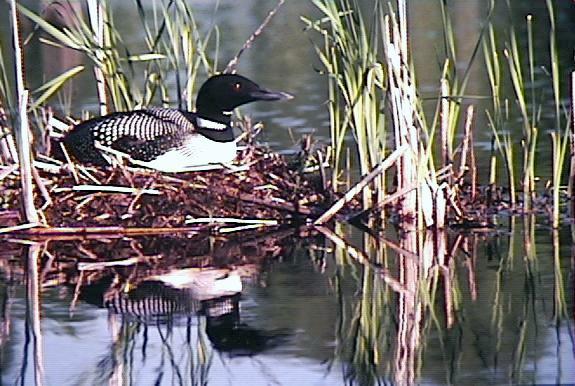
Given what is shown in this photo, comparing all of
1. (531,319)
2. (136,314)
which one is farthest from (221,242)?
(531,319)

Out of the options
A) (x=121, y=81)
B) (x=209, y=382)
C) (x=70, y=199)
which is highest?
(x=121, y=81)

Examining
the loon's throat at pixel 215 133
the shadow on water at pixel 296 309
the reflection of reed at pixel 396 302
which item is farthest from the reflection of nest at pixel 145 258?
the loon's throat at pixel 215 133

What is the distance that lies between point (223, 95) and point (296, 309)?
2005mm

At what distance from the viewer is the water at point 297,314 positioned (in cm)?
442

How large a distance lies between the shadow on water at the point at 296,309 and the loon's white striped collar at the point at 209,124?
658 millimetres

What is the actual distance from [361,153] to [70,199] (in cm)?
128

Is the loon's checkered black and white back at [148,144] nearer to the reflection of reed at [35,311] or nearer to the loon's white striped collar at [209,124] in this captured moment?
the loon's white striped collar at [209,124]

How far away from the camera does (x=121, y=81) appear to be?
23.0 feet

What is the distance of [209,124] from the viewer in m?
6.79

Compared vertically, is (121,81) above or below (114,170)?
above

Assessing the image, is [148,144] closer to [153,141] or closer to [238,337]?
[153,141]

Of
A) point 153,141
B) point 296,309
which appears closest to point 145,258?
point 153,141

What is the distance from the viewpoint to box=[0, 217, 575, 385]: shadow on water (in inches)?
A: 175

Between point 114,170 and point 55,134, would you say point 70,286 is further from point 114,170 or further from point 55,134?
point 55,134
